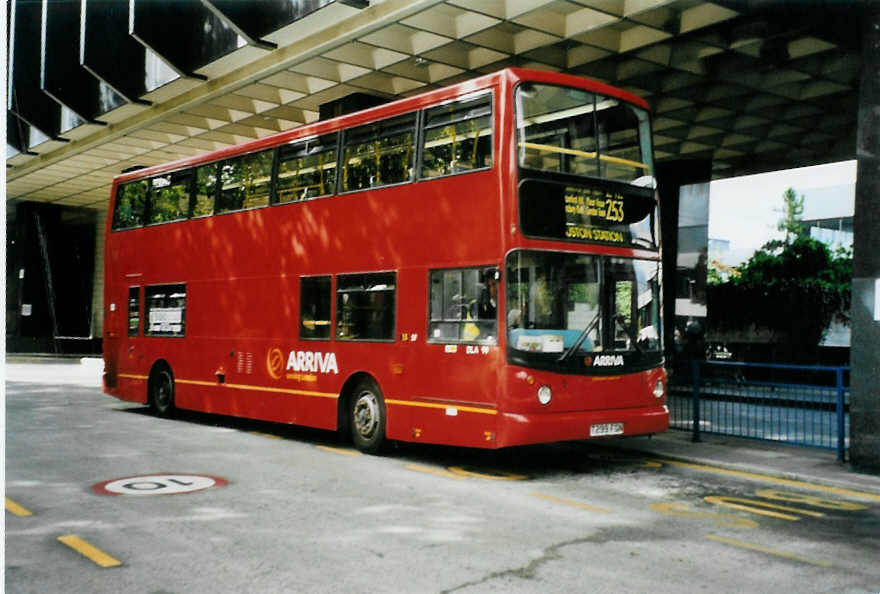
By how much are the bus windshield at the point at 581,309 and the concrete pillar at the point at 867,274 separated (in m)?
2.14

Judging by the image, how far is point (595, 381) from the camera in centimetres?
929

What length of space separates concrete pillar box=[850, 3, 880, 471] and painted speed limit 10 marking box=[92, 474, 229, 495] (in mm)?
6759

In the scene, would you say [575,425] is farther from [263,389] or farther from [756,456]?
[263,389]

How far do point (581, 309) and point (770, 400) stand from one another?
3832mm

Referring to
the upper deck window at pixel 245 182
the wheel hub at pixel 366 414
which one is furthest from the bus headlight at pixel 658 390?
the upper deck window at pixel 245 182

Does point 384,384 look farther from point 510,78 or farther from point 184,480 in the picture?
point 510,78

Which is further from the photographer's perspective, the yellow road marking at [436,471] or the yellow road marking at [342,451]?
the yellow road marking at [342,451]

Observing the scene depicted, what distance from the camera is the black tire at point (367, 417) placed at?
10.6 m

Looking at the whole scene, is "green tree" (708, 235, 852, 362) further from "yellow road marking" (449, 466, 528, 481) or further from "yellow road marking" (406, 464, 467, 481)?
"yellow road marking" (406, 464, 467, 481)

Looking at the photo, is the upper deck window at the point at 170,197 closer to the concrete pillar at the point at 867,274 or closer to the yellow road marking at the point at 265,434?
the yellow road marking at the point at 265,434

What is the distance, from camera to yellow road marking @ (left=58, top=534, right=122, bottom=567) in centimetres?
573

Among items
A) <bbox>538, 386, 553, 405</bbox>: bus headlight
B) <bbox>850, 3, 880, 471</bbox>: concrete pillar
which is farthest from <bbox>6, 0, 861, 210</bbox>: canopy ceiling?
<bbox>538, 386, 553, 405</bbox>: bus headlight

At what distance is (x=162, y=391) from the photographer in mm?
15156

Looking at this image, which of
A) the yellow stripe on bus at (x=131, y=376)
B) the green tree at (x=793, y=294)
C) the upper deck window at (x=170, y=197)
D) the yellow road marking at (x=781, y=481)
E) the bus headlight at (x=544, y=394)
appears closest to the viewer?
the yellow road marking at (x=781, y=481)
